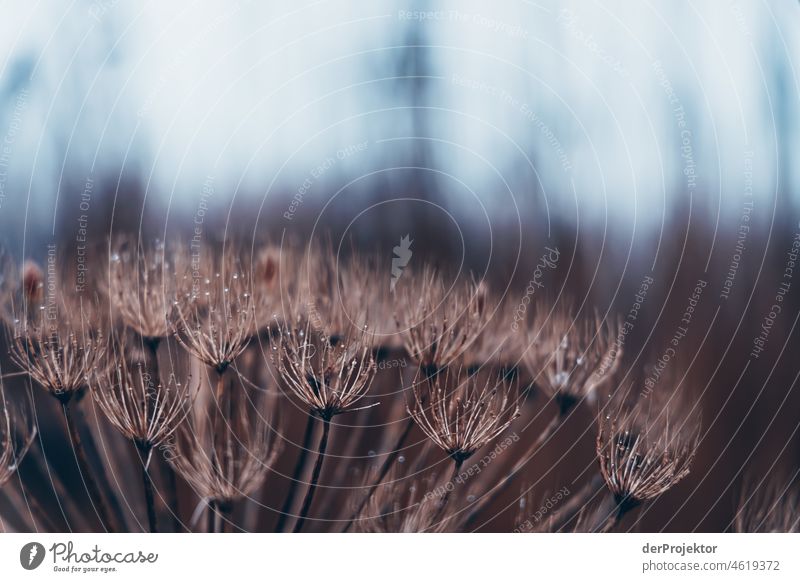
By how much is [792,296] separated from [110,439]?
0.98 meters

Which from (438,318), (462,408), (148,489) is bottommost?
(148,489)

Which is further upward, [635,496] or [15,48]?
[15,48]

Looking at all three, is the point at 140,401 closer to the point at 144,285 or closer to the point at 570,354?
the point at 144,285

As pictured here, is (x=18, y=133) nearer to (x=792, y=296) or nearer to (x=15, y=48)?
(x=15, y=48)

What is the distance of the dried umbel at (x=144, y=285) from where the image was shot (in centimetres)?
89

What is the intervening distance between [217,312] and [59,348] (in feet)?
0.72

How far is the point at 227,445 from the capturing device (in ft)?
2.98

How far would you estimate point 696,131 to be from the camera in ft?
3.04

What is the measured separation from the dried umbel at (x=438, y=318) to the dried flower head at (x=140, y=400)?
1.04 ft

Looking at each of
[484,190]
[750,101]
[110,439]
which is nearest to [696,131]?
[750,101]

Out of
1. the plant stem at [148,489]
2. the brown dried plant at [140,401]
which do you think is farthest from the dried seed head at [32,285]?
the plant stem at [148,489]

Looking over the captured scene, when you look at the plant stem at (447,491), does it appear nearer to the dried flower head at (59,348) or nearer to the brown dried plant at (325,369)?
the brown dried plant at (325,369)
